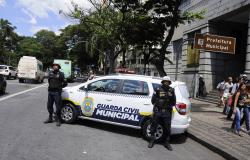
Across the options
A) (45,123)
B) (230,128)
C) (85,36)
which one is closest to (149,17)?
(230,128)

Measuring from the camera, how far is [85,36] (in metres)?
72.6

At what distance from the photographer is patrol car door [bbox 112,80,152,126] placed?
968 cm

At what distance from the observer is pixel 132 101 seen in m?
9.80

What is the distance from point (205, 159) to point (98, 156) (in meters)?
2.46

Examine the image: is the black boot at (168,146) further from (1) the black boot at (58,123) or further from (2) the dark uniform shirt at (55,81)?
(2) the dark uniform shirt at (55,81)

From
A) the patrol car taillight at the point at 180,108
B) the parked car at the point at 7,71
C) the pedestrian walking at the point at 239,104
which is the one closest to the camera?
the patrol car taillight at the point at 180,108

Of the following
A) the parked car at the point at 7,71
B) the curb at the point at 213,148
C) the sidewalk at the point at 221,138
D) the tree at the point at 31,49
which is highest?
the tree at the point at 31,49

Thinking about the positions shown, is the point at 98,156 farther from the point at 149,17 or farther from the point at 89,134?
the point at 149,17

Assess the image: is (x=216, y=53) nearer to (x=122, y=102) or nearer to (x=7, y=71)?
(x=122, y=102)

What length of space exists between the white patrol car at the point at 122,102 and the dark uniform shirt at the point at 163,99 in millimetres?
693

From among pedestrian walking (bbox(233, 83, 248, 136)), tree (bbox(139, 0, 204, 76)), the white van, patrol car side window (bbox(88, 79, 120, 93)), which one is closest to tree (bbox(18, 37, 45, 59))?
the white van

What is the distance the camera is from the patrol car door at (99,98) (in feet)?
33.5

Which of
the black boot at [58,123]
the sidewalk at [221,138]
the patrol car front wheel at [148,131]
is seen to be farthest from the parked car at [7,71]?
the patrol car front wheel at [148,131]

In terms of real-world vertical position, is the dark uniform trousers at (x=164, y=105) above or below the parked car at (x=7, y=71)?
below
